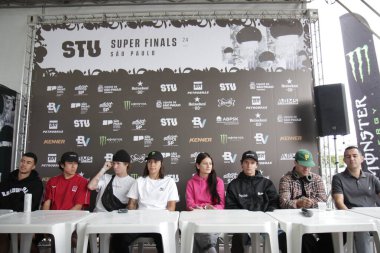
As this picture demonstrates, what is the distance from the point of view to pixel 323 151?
3961 mm

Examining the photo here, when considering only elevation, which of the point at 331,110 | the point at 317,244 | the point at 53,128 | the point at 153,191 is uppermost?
the point at 331,110

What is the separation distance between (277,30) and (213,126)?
1539 millimetres

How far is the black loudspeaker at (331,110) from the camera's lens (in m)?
3.67

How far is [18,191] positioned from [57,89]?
5.04ft

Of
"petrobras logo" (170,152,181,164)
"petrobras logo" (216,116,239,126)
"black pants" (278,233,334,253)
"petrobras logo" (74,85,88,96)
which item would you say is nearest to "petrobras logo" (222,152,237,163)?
"petrobras logo" (216,116,239,126)

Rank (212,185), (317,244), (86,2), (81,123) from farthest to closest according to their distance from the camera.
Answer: (86,2)
(81,123)
(212,185)
(317,244)

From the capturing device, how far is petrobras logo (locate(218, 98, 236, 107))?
4051 mm

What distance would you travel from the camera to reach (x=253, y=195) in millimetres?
3064

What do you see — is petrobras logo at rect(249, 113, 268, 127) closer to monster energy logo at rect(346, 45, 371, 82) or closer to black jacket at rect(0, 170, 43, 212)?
monster energy logo at rect(346, 45, 371, 82)

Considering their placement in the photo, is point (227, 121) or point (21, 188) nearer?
point (21, 188)

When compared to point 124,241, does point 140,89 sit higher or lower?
higher

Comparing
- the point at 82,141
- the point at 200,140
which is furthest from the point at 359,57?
the point at 82,141

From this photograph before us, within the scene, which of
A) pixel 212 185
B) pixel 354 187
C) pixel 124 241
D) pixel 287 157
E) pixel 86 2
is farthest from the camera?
pixel 86 2

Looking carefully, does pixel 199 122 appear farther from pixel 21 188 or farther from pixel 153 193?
pixel 21 188
